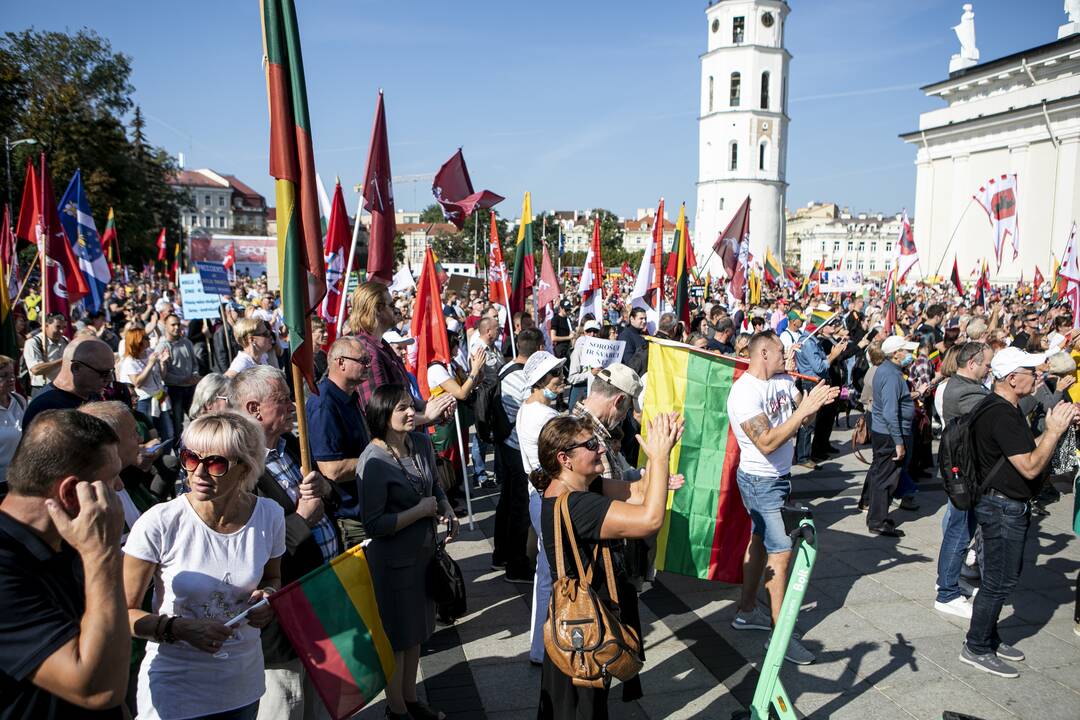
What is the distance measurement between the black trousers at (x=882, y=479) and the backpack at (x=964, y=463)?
214cm

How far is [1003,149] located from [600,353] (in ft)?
169

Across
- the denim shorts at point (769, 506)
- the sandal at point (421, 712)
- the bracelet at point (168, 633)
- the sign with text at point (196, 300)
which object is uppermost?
the sign with text at point (196, 300)

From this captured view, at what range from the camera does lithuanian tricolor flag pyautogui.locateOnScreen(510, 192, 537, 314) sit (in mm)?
9383

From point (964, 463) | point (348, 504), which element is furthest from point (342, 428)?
point (964, 463)

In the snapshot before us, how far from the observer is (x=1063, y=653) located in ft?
15.7

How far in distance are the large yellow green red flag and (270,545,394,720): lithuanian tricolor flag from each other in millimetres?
1037

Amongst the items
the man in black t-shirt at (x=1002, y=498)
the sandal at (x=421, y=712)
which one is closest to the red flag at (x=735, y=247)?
the man in black t-shirt at (x=1002, y=498)

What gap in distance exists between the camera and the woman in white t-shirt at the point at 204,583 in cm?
249

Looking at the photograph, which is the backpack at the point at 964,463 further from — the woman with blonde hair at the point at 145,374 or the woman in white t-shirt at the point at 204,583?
the woman with blonde hair at the point at 145,374

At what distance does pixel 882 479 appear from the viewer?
7191 mm

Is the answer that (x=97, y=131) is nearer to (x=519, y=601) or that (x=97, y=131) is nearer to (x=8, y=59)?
(x=8, y=59)

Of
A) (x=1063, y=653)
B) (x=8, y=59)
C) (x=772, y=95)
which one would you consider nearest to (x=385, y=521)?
(x=1063, y=653)

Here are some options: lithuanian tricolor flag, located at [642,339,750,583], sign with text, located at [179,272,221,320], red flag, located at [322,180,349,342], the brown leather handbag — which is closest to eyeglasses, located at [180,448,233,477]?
the brown leather handbag

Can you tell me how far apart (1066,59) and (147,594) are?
5688 centimetres
